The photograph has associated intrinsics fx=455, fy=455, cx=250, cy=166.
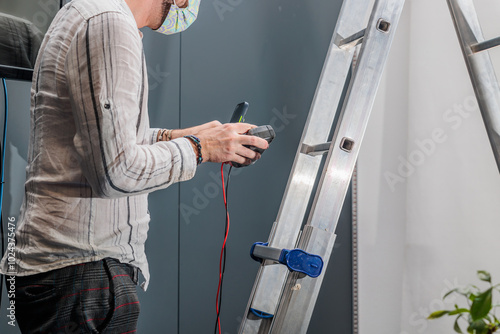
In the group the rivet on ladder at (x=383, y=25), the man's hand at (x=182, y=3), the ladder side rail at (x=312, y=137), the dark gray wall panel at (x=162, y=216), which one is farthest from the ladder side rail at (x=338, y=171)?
the dark gray wall panel at (x=162, y=216)

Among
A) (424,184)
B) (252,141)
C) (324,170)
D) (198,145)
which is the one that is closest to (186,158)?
(198,145)

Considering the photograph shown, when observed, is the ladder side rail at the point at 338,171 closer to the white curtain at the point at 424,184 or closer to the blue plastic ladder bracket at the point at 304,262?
the blue plastic ladder bracket at the point at 304,262

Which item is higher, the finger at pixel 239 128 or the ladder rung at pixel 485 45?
the ladder rung at pixel 485 45

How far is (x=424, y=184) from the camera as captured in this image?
5.76 ft

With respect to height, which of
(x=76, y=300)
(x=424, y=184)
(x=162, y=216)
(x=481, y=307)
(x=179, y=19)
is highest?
(x=179, y=19)

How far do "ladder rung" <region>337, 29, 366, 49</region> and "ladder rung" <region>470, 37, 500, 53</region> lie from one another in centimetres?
28

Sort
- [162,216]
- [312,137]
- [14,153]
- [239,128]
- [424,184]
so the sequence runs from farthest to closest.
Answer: [424,184]
[162,216]
[14,153]
[312,137]
[239,128]

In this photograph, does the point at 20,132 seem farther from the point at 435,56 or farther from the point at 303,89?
the point at 435,56

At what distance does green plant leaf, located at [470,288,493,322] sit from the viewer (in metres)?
0.60

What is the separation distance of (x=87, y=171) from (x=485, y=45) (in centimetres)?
96

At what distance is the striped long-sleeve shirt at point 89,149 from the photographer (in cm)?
74

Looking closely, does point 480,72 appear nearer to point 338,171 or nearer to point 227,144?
point 338,171

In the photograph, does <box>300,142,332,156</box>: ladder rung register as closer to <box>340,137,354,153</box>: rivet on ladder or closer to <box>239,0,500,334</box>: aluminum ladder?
<box>239,0,500,334</box>: aluminum ladder

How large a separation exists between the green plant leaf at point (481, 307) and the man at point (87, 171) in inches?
19.9
